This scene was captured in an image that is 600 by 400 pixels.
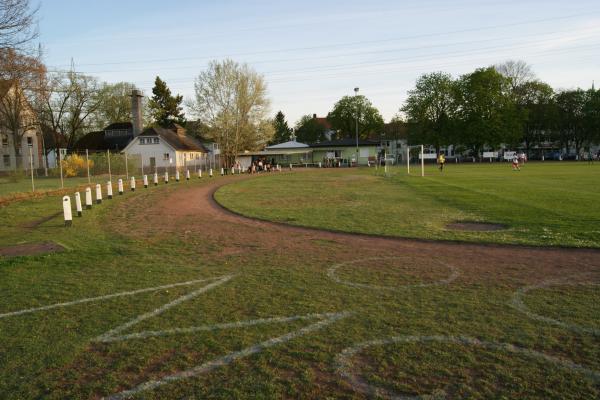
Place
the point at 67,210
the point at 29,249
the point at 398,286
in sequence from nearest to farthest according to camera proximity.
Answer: the point at 398,286, the point at 29,249, the point at 67,210

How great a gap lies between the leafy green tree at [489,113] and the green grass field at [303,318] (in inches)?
2588

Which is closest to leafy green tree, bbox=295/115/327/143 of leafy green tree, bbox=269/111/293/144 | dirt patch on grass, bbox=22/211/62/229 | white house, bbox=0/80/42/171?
leafy green tree, bbox=269/111/293/144

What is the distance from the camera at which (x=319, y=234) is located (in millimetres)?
10609

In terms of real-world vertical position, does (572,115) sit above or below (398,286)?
above

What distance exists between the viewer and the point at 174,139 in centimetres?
6228

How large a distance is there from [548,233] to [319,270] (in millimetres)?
6037

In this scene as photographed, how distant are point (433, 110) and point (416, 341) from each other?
79083mm

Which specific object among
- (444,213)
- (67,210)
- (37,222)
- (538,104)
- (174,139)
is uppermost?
(538,104)

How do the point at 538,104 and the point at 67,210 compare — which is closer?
the point at 67,210

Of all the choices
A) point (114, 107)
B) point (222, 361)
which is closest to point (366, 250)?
point (222, 361)

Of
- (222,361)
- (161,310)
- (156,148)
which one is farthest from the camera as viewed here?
(156,148)

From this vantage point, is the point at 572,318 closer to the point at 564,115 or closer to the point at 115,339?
the point at 115,339

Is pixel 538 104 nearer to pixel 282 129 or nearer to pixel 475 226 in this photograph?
pixel 282 129

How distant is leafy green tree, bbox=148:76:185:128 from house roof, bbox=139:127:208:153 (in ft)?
49.2
